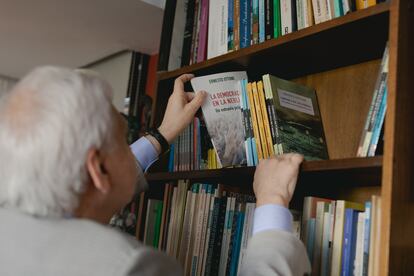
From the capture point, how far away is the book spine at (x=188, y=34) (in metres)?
1.58

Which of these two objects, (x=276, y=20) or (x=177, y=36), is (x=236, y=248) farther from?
(x=177, y=36)

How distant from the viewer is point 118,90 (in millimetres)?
3076

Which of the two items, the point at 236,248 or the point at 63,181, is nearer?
the point at 63,181

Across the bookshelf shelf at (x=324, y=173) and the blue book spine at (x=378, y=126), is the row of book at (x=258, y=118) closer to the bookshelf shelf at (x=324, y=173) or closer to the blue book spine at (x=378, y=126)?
the bookshelf shelf at (x=324, y=173)

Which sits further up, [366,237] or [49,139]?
[49,139]

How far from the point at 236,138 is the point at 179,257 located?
37cm

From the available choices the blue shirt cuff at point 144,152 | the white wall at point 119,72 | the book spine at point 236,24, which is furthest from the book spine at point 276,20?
the white wall at point 119,72

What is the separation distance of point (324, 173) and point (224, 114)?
0.37 m

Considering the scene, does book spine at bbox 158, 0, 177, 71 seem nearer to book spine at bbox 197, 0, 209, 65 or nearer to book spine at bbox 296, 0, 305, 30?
book spine at bbox 197, 0, 209, 65

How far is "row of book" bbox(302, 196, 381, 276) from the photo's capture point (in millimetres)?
1005

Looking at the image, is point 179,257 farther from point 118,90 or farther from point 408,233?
point 118,90

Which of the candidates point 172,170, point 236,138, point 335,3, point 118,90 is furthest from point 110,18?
point 335,3

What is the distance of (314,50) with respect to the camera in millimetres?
1248

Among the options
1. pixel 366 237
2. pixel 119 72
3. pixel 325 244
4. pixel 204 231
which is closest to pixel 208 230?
pixel 204 231
